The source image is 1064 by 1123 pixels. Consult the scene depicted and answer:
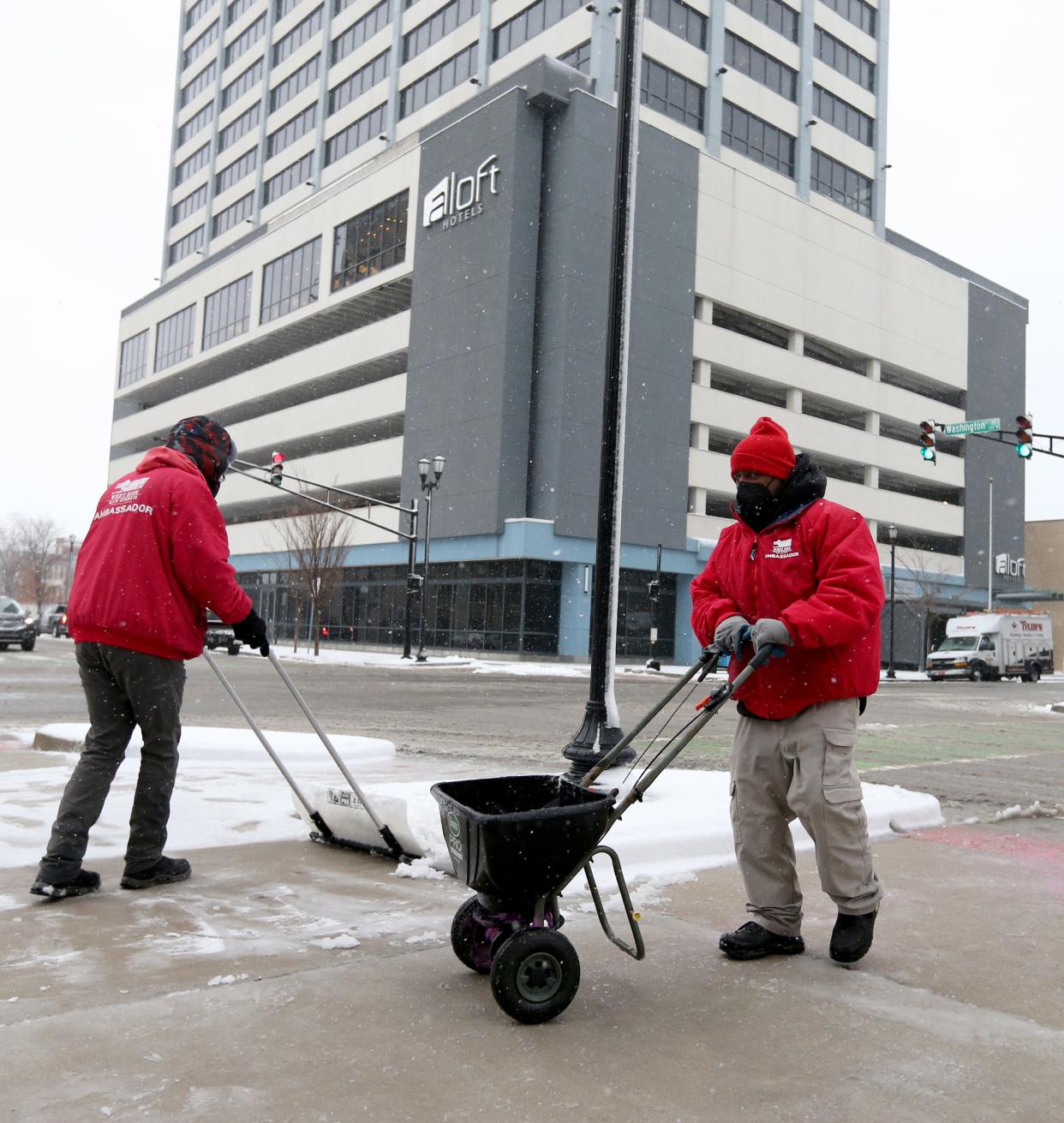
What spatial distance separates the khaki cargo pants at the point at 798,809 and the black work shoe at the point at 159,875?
227cm

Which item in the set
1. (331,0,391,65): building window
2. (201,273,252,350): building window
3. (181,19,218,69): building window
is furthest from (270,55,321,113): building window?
(201,273,252,350): building window

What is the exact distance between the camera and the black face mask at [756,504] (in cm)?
378

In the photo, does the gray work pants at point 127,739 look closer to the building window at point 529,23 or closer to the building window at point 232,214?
the building window at point 529,23

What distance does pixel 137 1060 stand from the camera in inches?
102

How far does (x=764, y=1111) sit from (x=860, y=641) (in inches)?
66.0

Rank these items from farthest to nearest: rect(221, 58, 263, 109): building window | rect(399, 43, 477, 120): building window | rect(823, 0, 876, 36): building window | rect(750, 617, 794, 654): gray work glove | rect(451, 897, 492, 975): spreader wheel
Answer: rect(221, 58, 263, 109): building window → rect(823, 0, 876, 36): building window → rect(399, 43, 477, 120): building window → rect(750, 617, 794, 654): gray work glove → rect(451, 897, 492, 975): spreader wheel

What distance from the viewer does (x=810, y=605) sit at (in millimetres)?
3488

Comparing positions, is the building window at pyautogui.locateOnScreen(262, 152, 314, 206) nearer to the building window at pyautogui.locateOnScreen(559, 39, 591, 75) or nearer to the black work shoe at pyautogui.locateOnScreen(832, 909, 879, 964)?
the building window at pyautogui.locateOnScreen(559, 39, 591, 75)

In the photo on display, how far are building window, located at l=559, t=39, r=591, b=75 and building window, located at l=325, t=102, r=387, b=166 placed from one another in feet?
43.6

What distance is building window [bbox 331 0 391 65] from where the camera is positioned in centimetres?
5422

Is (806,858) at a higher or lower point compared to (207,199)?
lower

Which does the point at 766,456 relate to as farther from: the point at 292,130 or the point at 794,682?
the point at 292,130

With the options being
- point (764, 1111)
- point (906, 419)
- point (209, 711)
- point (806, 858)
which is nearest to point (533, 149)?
point (906, 419)

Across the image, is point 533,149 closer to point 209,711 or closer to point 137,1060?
point 209,711
